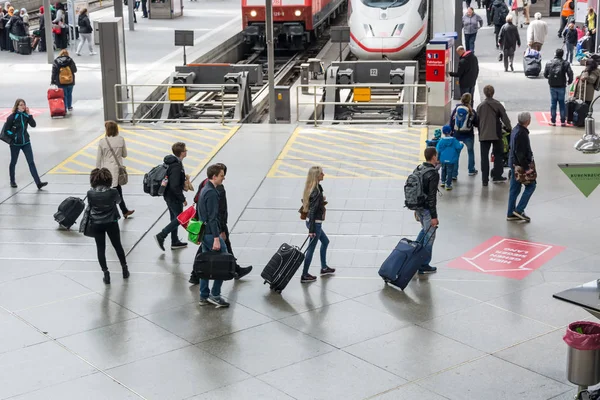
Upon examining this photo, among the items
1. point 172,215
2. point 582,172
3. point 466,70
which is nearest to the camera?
point 582,172

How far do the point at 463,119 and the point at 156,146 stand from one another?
6.46m

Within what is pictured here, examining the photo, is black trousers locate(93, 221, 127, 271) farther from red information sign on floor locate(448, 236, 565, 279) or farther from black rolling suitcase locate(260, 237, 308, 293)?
red information sign on floor locate(448, 236, 565, 279)

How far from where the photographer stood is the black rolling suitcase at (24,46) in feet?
112

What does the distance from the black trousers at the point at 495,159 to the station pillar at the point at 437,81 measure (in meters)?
4.90

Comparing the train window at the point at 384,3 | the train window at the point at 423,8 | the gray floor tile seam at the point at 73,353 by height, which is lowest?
the gray floor tile seam at the point at 73,353

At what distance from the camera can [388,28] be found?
29.5m

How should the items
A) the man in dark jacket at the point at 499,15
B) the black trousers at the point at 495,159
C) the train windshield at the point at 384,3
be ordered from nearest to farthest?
the black trousers at the point at 495,159
the train windshield at the point at 384,3
the man in dark jacket at the point at 499,15

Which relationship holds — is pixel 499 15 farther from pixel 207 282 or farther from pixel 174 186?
pixel 207 282

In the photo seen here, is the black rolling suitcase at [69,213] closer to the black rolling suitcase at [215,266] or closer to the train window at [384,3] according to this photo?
the black rolling suitcase at [215,266]

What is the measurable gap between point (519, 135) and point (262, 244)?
4065 millimetres

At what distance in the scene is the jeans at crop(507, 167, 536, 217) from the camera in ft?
48.3

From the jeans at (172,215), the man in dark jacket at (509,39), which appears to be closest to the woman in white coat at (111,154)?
the jeans at (172,215)

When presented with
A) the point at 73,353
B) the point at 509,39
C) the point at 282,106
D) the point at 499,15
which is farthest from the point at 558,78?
the point at 499,15

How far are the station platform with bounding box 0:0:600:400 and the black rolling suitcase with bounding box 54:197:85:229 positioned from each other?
8.8 inches
